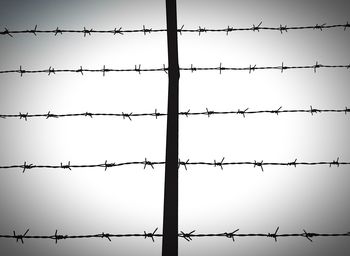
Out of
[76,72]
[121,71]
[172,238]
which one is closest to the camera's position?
[172,238]

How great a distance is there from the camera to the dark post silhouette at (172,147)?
1553 millimetres

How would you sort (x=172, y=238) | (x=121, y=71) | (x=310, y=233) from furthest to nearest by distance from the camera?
(x=121, y=71) → (x=310, y=233) → (x=172, y=238)

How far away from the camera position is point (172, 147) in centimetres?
162

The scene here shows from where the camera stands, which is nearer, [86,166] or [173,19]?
[86,166]

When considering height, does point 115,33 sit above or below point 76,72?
above

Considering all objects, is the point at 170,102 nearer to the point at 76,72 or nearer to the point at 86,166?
the point at 86,166

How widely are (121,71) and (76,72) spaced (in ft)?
1.09

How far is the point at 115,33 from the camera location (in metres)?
2.04

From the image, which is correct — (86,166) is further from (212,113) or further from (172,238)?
(212,113)

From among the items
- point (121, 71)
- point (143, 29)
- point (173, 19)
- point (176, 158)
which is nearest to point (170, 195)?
point (176, 158)

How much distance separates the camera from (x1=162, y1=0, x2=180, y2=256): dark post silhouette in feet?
5.09

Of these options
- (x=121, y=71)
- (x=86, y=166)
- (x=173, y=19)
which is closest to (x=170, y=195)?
(x=86, y=166)

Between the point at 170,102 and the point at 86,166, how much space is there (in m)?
0.52

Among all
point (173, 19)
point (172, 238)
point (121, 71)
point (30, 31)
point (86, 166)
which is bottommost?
point (172, 238)
